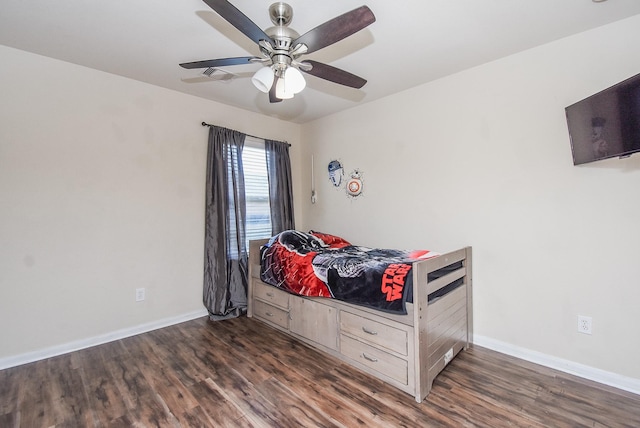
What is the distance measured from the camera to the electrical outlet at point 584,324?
203cm

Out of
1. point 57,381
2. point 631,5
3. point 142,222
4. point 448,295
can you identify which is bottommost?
point 57,381

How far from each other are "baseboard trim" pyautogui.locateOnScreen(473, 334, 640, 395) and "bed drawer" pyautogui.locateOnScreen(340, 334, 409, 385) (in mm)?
1067

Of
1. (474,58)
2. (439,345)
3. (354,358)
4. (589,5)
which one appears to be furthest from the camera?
(474,58)

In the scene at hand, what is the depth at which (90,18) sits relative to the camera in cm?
189

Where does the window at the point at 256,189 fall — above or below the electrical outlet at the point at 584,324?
above

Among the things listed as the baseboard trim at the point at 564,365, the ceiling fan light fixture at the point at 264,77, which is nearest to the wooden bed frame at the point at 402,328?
the baseboard trim at the point at 564,365

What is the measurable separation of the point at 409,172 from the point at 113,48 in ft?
9.17

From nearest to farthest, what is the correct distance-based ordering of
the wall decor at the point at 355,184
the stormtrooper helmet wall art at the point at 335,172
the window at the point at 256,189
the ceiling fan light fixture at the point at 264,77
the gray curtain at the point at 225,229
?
the ceiling fan light fixture at the point at 264,77 < the gray curtain at the point at 225,229 < the wall decor at the point at 355,184 < the window at the point at 256,189 < the stormtrooper helmet wall art at the point at 335,172

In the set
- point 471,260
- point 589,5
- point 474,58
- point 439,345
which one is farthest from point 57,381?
point 589,5

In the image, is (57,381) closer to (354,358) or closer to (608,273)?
(354,358)

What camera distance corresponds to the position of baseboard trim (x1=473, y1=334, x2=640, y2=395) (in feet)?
6.20

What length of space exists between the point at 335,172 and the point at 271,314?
1892 millimetres

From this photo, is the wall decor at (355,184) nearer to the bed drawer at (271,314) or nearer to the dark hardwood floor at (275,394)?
the bed drawer at (271,314)

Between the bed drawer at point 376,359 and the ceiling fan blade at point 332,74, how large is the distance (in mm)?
1863
